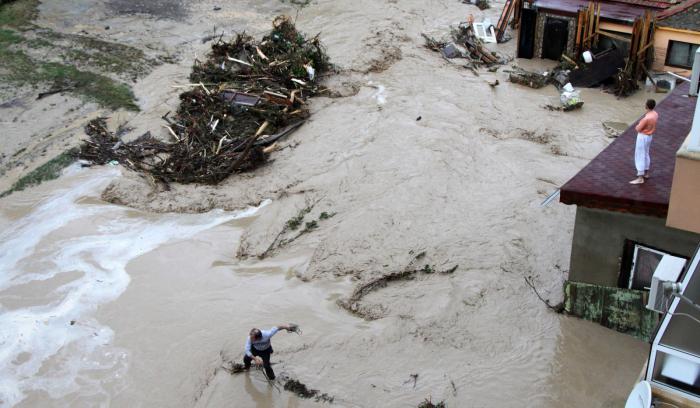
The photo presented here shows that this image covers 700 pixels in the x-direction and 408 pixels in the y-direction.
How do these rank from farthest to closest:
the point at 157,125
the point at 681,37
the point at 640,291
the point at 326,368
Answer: the point at 681,37, the point at 157,125, the point at 326,368, the point at 640,291

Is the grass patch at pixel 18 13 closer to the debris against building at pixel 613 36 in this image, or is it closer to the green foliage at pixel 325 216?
the green foliage at pixel 325 216

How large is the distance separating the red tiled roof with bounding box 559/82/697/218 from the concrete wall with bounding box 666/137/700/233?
2.06ft

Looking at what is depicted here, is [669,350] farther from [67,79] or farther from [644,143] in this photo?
[67,79]

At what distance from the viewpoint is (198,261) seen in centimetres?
1268

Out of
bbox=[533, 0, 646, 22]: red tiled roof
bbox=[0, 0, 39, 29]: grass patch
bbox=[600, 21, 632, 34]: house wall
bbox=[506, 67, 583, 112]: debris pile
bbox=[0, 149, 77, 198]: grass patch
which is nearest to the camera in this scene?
bbox=[0, 149, 77, 198]: grass patch

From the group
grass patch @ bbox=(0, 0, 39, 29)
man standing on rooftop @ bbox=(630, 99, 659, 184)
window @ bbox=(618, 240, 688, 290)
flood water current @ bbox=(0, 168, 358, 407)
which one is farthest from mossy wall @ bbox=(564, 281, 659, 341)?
grass patch @ bbox=(0, 0, 39, 29)

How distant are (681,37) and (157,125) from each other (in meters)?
15.0

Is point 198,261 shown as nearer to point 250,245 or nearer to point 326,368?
point 250,245

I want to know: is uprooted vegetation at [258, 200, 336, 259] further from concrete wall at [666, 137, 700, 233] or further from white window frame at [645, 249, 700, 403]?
white window frame at [645, 249, 700, 403]

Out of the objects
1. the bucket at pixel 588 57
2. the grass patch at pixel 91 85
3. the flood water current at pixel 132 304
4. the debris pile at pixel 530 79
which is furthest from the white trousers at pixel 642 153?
the grass patch at pixel 91 85

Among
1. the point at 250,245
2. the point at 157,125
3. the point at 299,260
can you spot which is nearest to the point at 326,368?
the point at 299,260

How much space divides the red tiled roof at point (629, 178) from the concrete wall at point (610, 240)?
1.09ft

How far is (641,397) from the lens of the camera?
6059 millimetres

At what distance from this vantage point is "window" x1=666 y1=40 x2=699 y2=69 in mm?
18750
